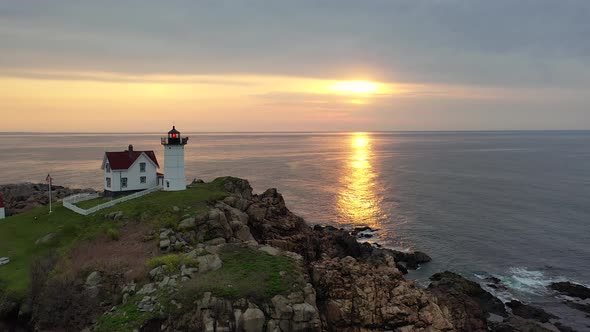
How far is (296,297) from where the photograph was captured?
25.6 meters

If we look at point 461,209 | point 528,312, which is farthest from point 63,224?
point 461,209

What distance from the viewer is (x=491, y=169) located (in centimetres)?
14188

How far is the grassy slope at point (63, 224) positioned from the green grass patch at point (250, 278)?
31.6 ft

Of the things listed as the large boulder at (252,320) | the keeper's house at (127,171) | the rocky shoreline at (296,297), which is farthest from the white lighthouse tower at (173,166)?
the large boulder at (252,320)

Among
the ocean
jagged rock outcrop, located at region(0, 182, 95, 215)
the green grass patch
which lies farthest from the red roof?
the ocean

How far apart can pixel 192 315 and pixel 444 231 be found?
50.5 meters

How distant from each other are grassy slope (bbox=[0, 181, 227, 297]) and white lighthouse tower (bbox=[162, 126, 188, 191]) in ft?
8.45

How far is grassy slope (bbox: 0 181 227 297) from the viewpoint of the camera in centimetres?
3294

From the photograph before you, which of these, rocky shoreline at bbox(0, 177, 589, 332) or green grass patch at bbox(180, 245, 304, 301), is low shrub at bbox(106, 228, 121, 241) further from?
green grass patch at bbox(180, 245, 304, 301)

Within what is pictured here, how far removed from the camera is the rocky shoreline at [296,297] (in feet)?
80.2

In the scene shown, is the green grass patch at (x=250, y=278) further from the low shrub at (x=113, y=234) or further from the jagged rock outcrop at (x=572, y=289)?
the jagged rock outcrop at (x=572, y=289)

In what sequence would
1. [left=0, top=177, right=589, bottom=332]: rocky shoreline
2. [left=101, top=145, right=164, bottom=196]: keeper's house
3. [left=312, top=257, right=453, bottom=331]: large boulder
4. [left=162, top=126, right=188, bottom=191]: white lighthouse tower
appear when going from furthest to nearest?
1. [left=101, top=145, right=164, bottom=196]: keeper's house
2. [left=162, top=126, right=188, bottom=191]: white lighthouse tower
3. [left=312, top=257, right=453, bottom=331]: large boulder
4. [left=0, top=177, right=589, bottom=332]: rocky shoreline

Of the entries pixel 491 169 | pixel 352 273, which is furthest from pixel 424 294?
pixel 491 169

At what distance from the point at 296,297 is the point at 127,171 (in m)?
31.6
